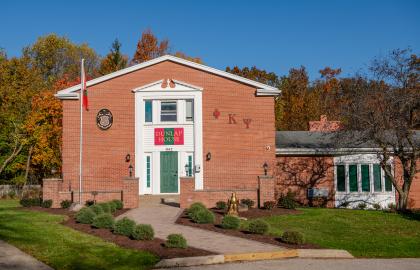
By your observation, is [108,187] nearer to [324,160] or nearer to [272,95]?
[272,95]

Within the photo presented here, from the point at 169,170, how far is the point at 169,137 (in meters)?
1.66

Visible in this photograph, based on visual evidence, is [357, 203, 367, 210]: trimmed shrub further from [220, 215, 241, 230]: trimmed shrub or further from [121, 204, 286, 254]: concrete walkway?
[220, 215, 241, 230]: trimmed shrub

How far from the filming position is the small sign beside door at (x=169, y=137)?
23953 millimetres

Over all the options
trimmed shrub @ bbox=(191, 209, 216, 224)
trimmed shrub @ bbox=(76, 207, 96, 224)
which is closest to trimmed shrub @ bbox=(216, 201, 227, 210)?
trimmed shrub @ bbox=(191, 209, 216, 224)

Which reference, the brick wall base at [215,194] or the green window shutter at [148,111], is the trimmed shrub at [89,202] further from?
the green window shutter at [148,111]

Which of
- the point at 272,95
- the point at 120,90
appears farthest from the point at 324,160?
the point at 120,90

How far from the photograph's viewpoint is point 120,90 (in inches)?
949

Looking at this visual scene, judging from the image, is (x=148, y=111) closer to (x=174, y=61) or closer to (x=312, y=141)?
(x=174, y=61)

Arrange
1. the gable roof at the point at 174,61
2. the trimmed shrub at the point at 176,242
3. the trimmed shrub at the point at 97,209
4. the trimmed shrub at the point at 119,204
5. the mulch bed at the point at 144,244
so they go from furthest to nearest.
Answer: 1. the gable roof at the point at 174,61
2. the trimmed shrub at the point at 119,204
3. the trimmed shrub at the point at 97,209
4. the trimmed shrub at the point at 176,242
5. the mulch bed at the point at 144,244

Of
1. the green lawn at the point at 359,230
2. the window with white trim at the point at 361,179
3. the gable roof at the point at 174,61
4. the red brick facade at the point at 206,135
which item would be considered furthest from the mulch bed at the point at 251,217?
the gable roof at the point at 174,61

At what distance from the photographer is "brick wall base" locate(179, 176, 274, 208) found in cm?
1931

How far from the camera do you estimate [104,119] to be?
78.3 ft

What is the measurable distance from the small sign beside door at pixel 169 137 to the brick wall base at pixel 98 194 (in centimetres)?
436

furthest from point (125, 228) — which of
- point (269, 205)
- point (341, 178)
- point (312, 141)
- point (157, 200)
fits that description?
point (312, 141)
